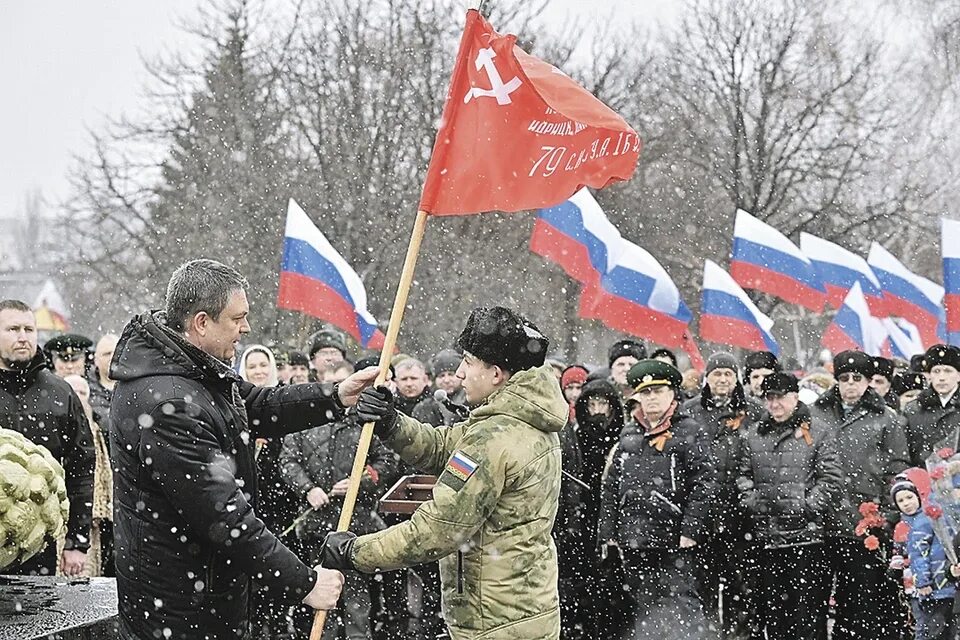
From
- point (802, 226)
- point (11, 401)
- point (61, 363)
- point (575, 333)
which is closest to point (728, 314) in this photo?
point (61, 363)

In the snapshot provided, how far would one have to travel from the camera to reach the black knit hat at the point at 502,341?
4.65 meters

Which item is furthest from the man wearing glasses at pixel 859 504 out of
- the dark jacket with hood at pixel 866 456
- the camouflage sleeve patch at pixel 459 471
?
the camouflage sleeve patch at pixel 459 471

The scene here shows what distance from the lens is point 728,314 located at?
40.5 ft

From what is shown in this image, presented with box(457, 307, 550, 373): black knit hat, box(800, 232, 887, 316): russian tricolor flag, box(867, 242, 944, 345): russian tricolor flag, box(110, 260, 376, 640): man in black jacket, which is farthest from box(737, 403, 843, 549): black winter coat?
box(867, 242, 944, 345): russian tricolor flag

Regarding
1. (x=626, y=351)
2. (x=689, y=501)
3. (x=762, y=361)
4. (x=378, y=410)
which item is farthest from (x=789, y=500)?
(x=378, y=410)

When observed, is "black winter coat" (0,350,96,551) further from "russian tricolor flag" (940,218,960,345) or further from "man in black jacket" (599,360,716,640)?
"russian tricolor flag" (940,218,960,345)

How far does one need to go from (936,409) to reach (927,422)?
A: 0.12 m

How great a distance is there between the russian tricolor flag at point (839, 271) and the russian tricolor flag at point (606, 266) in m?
3.44

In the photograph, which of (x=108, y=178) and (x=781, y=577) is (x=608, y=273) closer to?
(x=781, y=577)

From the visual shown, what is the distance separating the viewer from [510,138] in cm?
545

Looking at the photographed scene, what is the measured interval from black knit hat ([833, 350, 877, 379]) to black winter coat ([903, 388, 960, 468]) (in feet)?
1.46

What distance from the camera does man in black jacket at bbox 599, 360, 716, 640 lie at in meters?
7.62

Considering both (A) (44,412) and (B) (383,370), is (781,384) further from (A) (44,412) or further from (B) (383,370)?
(A) (44,412)

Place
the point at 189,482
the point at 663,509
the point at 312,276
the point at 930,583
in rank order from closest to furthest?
the point at 189,482
the point at 930,583
the point at 663,509
the point at 312,276
